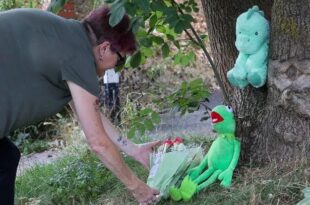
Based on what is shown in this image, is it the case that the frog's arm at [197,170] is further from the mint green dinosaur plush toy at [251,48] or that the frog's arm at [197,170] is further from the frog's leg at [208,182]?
the mint green dinosaur plush toy at [251,48]

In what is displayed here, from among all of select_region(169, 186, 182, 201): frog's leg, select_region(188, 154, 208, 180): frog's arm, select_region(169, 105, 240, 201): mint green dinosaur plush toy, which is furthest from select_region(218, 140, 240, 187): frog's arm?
select_region(169, 186, 182, 201): frog's leg

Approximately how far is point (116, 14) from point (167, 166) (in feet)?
3.52

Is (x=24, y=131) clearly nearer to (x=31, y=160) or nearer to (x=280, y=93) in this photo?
(x=31, y=160)

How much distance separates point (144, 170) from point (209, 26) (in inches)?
42.7

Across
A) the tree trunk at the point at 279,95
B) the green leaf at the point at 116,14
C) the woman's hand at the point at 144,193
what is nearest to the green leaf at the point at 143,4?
the green leaf at the point at 116,14

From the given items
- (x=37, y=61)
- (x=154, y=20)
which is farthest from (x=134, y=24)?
(x=154, y=20)

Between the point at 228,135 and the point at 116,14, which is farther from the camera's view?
the point at 228,135

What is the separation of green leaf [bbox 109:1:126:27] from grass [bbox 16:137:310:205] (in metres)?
1.15

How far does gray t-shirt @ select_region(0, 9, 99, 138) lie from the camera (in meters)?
3.01

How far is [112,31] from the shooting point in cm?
316

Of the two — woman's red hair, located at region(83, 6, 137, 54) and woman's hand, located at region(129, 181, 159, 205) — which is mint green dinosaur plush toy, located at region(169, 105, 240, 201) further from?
woman's red hair, located at region(83, 6, 137, 54)

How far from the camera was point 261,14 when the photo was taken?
3484 mm

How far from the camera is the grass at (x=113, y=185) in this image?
334 cm

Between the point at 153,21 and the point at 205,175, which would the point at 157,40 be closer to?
the point at 153,21
